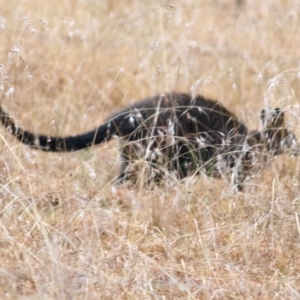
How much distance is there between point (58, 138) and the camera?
388 cm

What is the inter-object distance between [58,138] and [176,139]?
64 cm

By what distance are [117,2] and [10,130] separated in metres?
4.30

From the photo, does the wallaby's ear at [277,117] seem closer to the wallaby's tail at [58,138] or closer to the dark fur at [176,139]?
the dark fur at [176,139]

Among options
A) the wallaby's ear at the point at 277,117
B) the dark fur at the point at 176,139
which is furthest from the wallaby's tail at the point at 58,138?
the wallaby's ear at the point at 277,117

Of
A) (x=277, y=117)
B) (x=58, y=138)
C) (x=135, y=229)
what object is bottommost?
(x=135, y=229)

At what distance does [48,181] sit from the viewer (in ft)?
12.1

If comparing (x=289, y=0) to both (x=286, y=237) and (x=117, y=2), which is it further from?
(x=286, y=237)

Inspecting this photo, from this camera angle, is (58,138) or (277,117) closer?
(58,138)

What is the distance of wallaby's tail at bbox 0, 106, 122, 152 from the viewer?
11.5 ft

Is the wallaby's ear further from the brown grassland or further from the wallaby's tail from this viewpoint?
the wallaby's tail

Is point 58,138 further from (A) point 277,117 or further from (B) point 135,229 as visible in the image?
(A) point 277,117

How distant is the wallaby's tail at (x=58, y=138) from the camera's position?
3.51 m

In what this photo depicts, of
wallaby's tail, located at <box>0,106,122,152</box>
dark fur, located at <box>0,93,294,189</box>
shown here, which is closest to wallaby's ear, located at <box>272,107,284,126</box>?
dark fur, located at <box>0,93,294,189</box>

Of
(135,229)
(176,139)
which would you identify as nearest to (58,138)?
(176,139)
